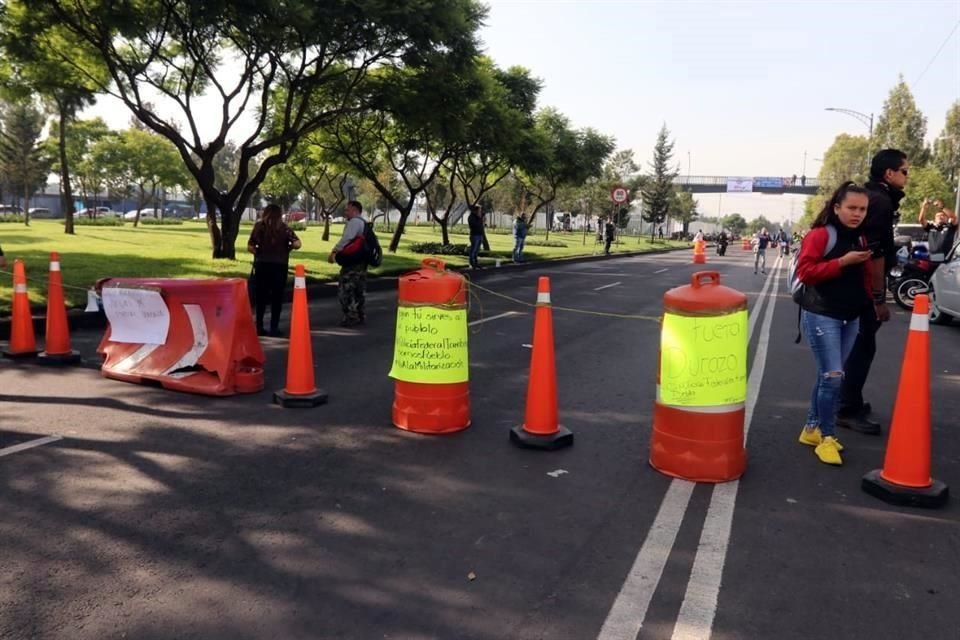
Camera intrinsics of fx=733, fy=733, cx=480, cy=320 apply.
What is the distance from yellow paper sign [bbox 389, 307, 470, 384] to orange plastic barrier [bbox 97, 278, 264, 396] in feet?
6.05

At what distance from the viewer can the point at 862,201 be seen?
468cm

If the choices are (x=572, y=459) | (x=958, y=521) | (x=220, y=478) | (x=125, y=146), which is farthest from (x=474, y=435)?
(x=125, y=146)

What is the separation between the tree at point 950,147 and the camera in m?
57.4

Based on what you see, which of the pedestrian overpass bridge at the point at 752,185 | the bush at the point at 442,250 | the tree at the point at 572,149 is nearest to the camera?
the bush at the point at 442,250

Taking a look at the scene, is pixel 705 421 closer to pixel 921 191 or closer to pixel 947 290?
pixel 947 290

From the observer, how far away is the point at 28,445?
4996 mm

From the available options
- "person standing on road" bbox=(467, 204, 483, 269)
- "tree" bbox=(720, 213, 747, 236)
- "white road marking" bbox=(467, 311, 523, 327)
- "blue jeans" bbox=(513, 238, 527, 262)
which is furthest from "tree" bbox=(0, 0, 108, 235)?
"tree" bbox=(720, 213, 747, 236)

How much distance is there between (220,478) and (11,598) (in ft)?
4.90

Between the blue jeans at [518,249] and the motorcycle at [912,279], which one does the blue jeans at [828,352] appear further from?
the blue jeans at [518,249]

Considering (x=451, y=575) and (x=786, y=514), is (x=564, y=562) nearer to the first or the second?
(x=451, y=575)

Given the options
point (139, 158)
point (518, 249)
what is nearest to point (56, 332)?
point (518, 249)

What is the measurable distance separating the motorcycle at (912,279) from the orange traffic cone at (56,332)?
14.1 meters

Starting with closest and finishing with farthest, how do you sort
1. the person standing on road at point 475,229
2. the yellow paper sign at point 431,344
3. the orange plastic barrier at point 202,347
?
the yellow paper sign at point 431,344 → the orange plastic barrier at point 202,347 → the person standing on road at point 475,229

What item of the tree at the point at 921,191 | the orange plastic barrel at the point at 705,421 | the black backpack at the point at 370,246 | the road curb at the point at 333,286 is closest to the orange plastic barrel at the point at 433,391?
the orange plastic barrel at the point at 705,421
